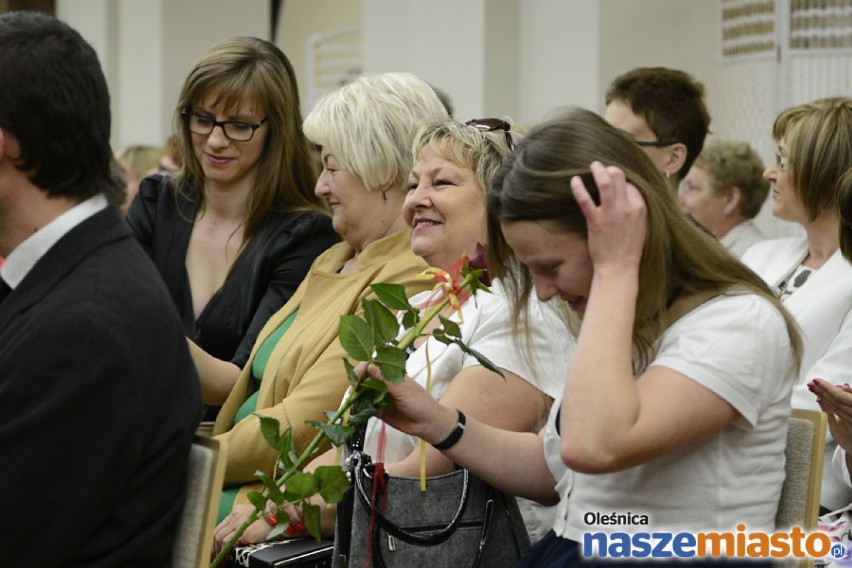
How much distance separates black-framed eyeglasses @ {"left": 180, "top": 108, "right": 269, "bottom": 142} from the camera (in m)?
3.49

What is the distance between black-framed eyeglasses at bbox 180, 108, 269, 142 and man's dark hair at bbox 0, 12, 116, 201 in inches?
64.0

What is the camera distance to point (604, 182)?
5.99 ft

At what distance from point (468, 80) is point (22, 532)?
13.1ft

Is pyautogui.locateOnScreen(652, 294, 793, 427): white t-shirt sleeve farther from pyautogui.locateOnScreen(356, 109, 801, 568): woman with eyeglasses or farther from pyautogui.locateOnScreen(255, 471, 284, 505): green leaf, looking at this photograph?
pyautogui.locateOnScreen(255, 471, 284, 505): green leaf

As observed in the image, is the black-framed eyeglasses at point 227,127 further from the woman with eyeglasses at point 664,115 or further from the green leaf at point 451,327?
the green leaf at point 451,327

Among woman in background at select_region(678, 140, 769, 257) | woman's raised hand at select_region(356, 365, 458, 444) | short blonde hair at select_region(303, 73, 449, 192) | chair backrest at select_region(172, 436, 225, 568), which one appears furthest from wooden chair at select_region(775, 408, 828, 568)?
woman in background at select_region(678, 140, 769, 257)

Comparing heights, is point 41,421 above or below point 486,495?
above

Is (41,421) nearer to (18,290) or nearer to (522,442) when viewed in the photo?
(18,290)

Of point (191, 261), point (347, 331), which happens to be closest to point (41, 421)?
point (347, 331)

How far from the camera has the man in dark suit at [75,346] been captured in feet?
5.40

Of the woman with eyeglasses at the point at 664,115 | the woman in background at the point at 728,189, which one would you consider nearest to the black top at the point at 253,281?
the woman with eyeglasses at the point at 664,115

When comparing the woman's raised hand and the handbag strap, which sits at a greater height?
the woman's raised hand

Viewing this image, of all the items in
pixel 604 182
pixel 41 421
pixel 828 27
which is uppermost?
pixel 828 27

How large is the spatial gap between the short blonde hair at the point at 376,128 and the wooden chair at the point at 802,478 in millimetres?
1339
